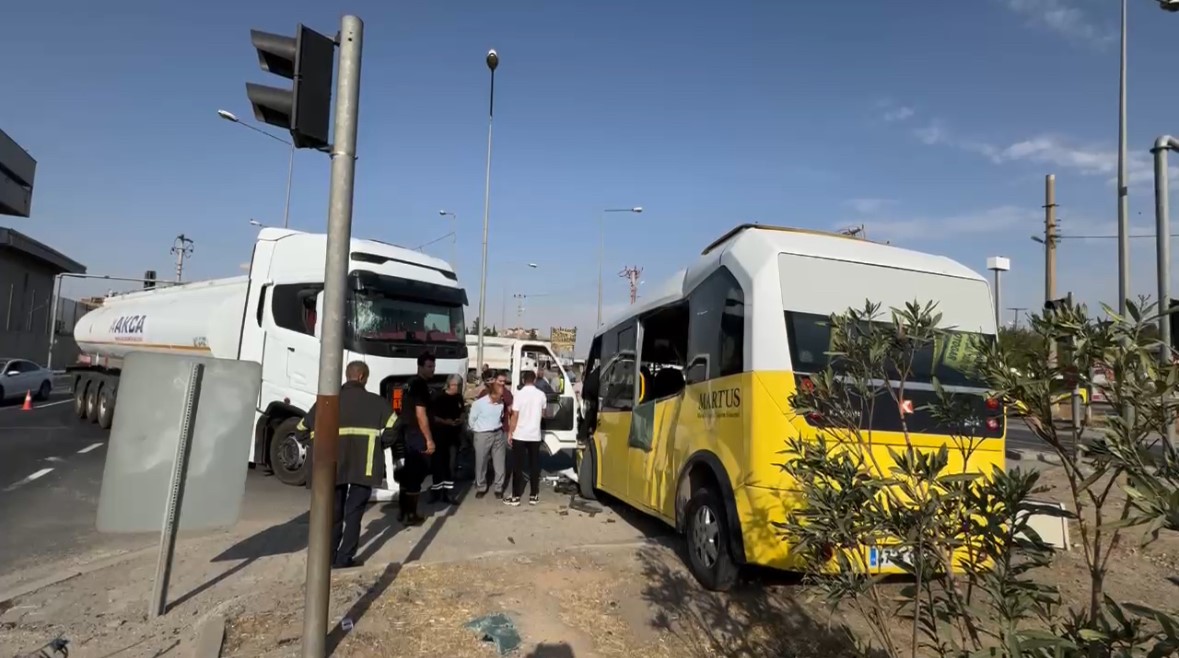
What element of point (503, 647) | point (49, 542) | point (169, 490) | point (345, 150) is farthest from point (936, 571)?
point (49, 542)

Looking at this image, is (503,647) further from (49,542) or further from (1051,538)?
(49,542)

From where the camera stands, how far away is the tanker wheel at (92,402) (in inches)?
679

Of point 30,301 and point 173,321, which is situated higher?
point 30,301

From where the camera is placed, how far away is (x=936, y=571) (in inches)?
97.6

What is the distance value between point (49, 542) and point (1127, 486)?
29.2ft

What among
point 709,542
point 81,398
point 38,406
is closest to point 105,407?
point 81,398

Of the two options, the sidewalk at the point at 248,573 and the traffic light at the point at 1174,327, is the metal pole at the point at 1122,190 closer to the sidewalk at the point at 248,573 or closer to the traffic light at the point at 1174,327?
the sidewalk at the point at 248,573

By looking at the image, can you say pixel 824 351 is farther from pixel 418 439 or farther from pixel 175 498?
pixel 418 439

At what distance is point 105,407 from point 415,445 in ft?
41.1

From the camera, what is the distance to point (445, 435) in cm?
977

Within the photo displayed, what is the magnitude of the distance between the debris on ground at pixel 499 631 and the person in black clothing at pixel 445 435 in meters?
4.72

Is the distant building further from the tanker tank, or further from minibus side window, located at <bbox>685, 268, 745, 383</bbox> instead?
minibus side window, located at <bbox>685, 268, 745, 383</bbox>

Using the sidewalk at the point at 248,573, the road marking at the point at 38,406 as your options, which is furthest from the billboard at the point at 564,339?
the sidewalk at the point at 248,573

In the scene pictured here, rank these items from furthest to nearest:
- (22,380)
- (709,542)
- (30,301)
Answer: (30,301) < (22,380) < (709,542)
